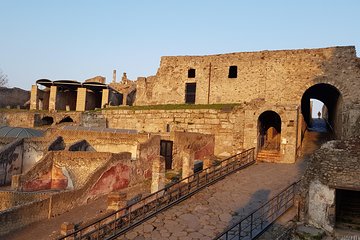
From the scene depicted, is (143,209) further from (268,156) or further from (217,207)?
(268,156)

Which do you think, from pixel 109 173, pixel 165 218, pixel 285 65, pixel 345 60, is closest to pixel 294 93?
pixel 285 65

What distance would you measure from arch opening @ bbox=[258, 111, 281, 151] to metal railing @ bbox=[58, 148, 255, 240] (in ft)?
17.0

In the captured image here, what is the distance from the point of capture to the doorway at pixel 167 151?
20.5m

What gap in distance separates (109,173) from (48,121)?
70.9ft

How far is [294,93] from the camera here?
25188 mm

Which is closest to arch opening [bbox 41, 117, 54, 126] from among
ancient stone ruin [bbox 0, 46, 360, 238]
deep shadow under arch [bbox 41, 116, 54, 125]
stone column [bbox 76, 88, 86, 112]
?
deep shadow under arch [bbox 41, 116, 54, 125]

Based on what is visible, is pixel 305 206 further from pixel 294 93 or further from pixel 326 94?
pixel 326 94

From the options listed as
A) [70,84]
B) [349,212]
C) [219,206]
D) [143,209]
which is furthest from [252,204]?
[70,84]

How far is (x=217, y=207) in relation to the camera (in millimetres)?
12062

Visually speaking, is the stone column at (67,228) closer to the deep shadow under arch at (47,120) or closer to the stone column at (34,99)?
the deep shadow under arch at (47,120)

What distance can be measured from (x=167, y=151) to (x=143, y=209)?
9074 mm

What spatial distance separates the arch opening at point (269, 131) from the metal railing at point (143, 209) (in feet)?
17.0

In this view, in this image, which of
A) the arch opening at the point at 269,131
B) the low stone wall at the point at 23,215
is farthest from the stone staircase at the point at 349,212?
the low stone wall at the point at 23,215

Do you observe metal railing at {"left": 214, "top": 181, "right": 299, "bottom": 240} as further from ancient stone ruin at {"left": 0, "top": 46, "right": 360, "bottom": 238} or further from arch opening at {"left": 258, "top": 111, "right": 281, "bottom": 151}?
arch opening at {"left": 258, "top": 111, "right": 281, "bottom": 151}
